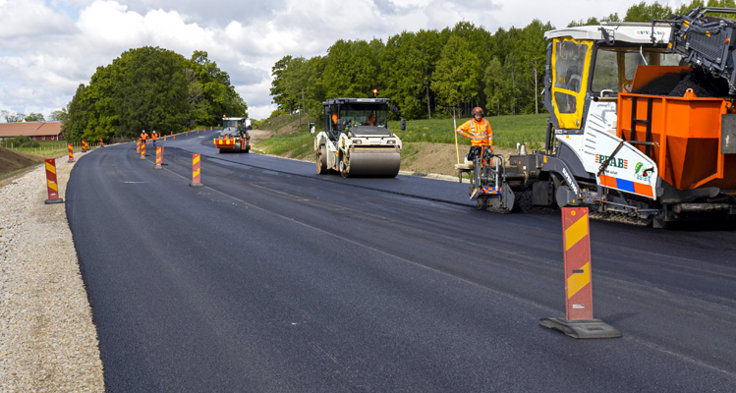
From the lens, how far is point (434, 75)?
94562 mm

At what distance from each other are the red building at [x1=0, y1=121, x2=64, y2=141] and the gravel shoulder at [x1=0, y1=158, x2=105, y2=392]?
142m

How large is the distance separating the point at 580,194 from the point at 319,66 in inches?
4171

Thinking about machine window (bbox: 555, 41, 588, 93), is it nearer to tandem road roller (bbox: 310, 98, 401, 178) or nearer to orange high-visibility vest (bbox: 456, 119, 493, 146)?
orange high-visibility vest (bbox: 456, 119, 493, 146)

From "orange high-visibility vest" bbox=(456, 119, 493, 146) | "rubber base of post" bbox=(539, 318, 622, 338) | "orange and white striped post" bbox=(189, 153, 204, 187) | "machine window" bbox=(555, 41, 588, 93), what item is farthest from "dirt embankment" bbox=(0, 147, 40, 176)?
"rubber base of post" bbox=(539, 318, 622, 338)

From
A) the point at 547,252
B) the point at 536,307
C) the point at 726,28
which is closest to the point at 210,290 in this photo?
the point at 536,307

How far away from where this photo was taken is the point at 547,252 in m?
8.83

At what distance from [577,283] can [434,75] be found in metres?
91.1

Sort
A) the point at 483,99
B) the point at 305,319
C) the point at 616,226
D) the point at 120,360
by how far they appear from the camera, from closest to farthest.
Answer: the point at 120,360 < the point at 305,319 < the point at 616,226 < the point at 483,99

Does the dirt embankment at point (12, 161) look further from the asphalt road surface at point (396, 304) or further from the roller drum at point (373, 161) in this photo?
the asphalt road surface at point (396, 304)

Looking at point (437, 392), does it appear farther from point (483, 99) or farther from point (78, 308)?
point (483, 99)

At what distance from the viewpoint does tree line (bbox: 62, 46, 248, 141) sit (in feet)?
319

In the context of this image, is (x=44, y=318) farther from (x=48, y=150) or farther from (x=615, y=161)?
(x=48, y=150)

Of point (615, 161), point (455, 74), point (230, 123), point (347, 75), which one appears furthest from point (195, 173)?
point (347, 75)

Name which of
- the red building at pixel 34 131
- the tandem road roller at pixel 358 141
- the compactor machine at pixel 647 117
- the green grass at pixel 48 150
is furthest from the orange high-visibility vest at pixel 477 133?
the red building at pixel 34 131
